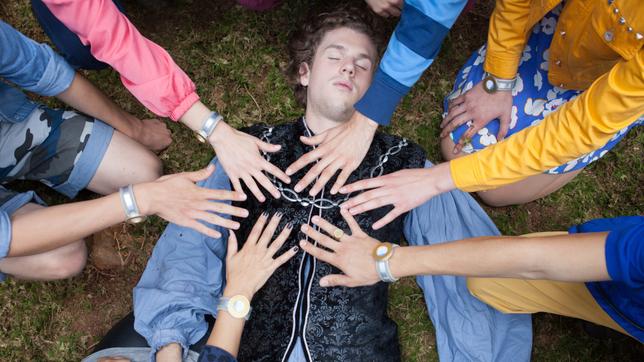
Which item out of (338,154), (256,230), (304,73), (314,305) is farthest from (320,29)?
(314,305)

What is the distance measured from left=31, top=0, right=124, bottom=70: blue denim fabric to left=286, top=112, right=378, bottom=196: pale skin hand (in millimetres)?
1436

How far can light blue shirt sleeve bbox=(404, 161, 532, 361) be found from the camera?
3.19 metres

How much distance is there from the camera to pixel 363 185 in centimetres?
270

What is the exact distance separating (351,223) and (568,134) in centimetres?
115

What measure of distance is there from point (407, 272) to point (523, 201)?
156cm

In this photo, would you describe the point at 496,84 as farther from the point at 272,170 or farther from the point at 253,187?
the point at 253,187

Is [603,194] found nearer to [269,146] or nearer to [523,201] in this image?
[523,201]

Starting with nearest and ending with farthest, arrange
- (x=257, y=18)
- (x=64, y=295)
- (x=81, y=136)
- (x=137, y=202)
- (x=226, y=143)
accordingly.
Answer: (x=137, y=202)
(x=226, y=143)
(x=81, y=136)
(x=64, y=295)
(x=257, y=18)

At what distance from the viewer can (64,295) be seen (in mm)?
3506

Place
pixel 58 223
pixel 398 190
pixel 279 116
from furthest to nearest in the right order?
1. pixel 279 116
2. pixel 398 190
3. pixel 58 223

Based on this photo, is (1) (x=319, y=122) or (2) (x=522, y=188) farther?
(2) (x=522, y=188)

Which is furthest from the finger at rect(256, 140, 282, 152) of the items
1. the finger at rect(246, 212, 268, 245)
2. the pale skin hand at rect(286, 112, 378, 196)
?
the finger at rect(246, 212, 268, 245)

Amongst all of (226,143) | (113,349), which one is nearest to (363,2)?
(226,143)

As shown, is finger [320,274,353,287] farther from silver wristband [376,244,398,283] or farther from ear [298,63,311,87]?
ear [298,63,311,87]
